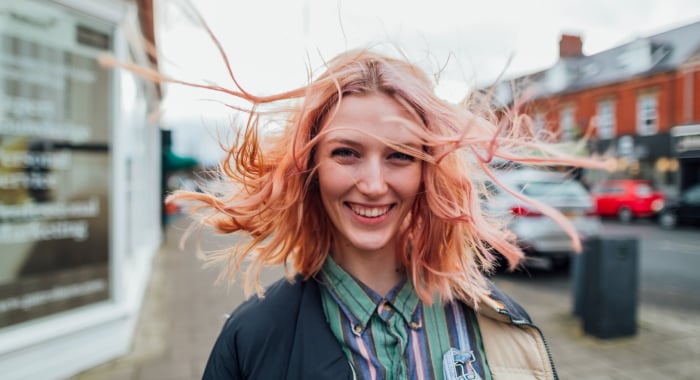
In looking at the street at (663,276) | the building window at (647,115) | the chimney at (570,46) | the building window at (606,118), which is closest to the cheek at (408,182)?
the chimney at (570,46)

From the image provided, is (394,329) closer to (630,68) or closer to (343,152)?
(343,152)

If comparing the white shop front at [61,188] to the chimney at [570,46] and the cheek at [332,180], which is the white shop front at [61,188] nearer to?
the cheek at [332,180]

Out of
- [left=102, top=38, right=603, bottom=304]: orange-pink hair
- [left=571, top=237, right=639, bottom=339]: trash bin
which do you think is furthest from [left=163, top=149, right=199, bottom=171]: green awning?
[left=102, top=38, right=603, bottom=304]: orange-pink hair

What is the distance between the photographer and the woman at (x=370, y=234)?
1.27 metres

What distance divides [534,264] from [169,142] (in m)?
10.6

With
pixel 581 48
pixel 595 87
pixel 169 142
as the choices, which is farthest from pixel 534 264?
pixel 595 87

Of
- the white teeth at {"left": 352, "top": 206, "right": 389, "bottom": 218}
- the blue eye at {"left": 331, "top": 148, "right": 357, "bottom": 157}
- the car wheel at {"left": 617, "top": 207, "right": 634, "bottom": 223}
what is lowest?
the car wheel at {"left": 617, "top": 207, "right": 634, "bottom": 223}

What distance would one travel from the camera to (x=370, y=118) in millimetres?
1328

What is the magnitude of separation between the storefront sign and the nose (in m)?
3.16

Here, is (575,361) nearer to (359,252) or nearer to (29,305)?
(359,252)

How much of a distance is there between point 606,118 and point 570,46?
26657 mm

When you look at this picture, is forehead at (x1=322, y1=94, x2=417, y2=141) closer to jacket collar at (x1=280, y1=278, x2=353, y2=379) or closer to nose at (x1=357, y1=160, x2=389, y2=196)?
nose at (x1=357, y1=160, x2=389, y2=196)

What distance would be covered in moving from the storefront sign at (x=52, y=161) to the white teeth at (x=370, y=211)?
3.13 m

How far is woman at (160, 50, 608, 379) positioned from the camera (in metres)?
1.27
